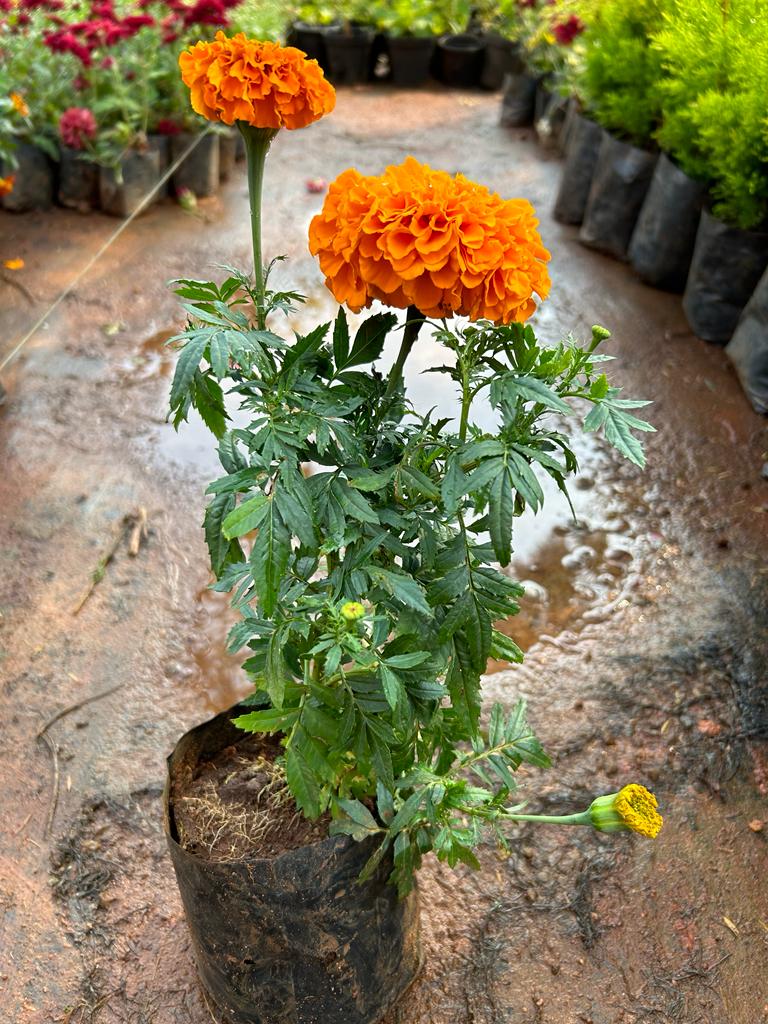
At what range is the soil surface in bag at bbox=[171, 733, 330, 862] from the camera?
1770mm

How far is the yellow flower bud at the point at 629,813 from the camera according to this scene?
1579 mm

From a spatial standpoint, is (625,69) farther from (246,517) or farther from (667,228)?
(246,517)

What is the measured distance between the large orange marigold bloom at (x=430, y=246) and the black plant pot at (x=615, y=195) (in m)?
3.87

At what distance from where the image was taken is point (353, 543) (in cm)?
147


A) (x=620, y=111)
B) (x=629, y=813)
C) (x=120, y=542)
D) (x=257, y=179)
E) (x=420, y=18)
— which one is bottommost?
(x=120, y=542)

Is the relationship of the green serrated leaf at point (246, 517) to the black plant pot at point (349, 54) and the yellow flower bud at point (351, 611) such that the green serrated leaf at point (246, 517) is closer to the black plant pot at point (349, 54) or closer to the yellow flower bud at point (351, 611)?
the yellow flower bud at point (351, 611)

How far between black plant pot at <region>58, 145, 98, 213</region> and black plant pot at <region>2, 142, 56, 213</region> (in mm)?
61

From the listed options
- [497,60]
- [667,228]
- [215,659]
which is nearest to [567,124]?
[667,228]

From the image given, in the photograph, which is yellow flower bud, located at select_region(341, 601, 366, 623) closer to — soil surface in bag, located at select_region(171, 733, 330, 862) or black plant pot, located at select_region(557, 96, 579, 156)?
soil surface in bag, located at select_region(171, 733, 330, 862)

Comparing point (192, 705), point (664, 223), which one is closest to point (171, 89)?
point (664, 223)

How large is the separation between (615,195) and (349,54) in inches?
138

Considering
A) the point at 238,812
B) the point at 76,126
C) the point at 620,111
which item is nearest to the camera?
the point at 238,812

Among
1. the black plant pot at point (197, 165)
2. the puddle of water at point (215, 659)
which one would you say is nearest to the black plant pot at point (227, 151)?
the black plant pot at point (197, 165)

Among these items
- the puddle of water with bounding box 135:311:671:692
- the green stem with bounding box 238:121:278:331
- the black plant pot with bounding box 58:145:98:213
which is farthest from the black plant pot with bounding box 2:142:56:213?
the green stem with bounding box 238:121:278:331
